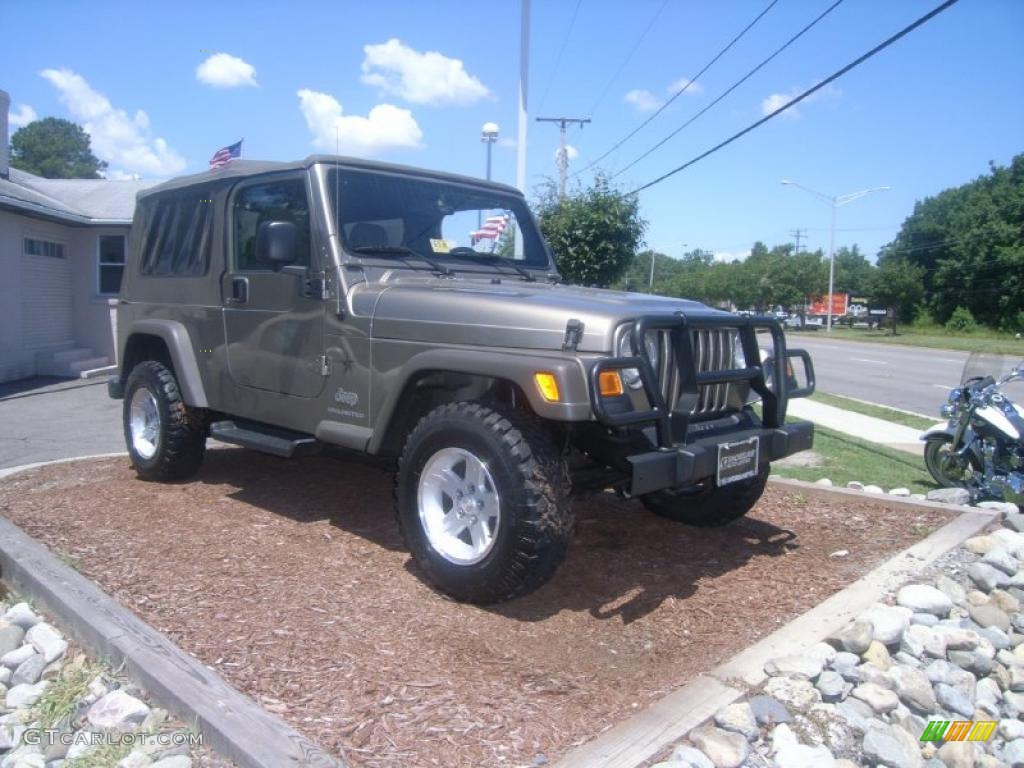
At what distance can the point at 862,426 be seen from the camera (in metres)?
10.1

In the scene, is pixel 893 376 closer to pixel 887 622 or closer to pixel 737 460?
pixel 737 460

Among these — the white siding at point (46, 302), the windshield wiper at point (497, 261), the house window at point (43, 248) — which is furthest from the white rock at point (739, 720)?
the house window at point (43, 248)

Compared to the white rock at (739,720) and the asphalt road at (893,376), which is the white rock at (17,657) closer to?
the white rock at (739,720)

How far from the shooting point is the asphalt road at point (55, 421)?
25.8ft

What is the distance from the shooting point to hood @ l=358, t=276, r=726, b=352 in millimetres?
3561

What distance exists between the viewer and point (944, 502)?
221 inches

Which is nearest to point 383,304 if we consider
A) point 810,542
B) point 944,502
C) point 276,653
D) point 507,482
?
point 507,482

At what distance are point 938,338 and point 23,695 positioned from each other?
45318 mm

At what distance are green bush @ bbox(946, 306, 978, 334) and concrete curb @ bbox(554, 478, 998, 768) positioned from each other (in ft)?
166

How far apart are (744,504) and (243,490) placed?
3.37 m

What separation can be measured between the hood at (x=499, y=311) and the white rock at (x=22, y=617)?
79.4 inches

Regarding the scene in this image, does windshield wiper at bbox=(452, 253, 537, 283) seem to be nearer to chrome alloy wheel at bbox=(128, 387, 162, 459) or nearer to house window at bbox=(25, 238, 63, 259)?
chrome alloy wheel at bbox=(128, 387, 162, 459)

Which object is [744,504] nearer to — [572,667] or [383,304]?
[572,667]

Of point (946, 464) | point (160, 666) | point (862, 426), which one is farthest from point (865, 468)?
point (160, 666)
